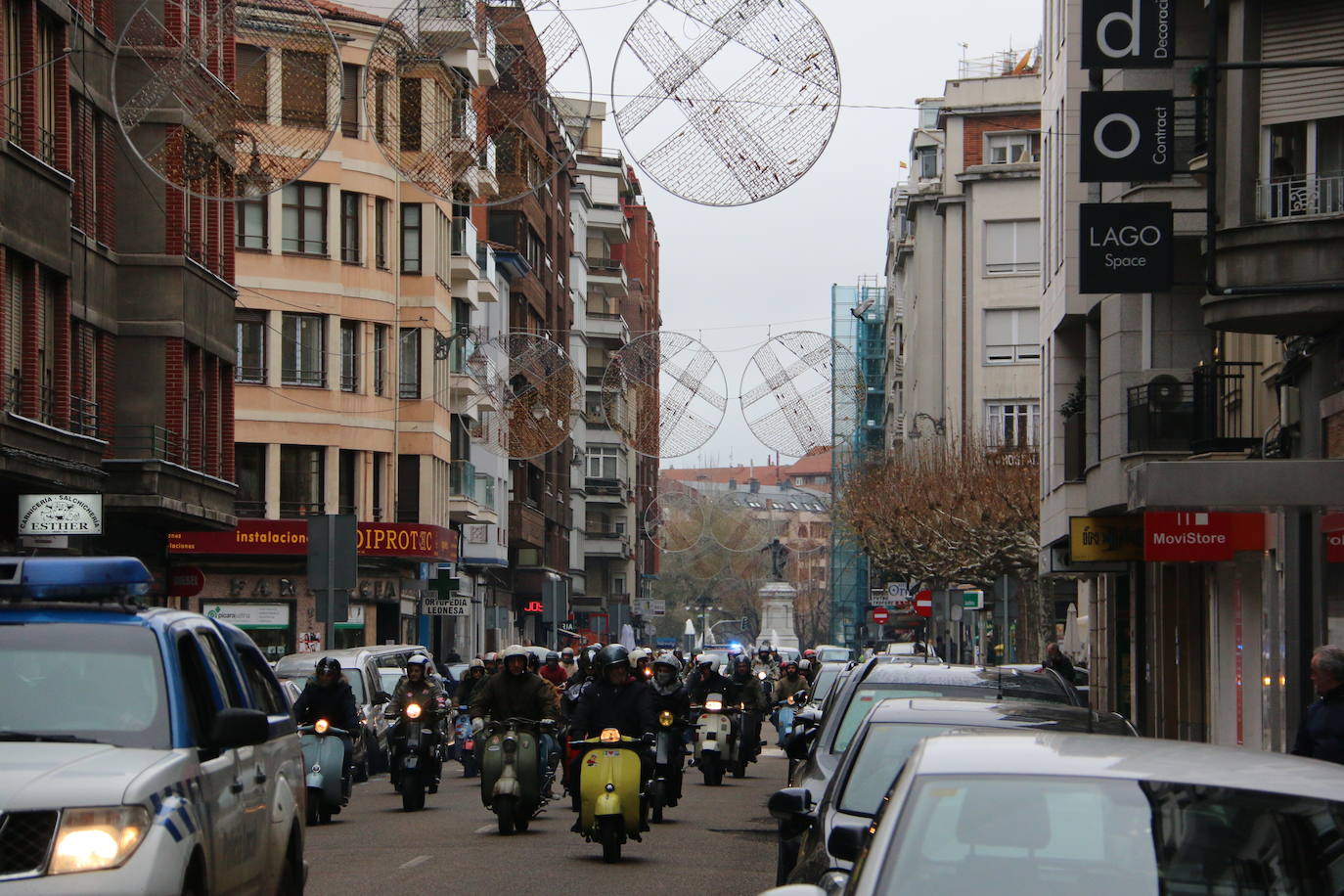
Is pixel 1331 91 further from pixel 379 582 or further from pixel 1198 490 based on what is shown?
pixel 379 582

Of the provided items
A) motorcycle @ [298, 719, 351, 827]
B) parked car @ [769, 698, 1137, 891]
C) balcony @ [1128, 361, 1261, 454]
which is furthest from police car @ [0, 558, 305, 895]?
balcony @ [1128, 361, 1261, 454]

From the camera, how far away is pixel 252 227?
176ft

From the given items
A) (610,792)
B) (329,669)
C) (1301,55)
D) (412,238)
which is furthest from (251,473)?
(610,792)

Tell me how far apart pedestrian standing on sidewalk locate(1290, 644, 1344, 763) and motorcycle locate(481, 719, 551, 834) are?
25.2 ft

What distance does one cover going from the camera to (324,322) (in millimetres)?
54625

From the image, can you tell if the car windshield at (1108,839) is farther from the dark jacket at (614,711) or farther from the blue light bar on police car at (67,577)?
the dark jacket at (614,711)

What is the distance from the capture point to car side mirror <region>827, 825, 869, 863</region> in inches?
305

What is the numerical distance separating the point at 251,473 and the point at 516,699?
34.8 metres

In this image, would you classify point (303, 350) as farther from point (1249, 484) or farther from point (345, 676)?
point (1249, 484)

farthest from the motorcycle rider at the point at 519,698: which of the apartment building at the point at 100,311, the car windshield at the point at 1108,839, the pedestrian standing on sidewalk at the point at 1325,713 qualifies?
the car windshield at the point at 1108,839

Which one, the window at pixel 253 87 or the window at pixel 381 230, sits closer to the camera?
the window at pixel 253 87

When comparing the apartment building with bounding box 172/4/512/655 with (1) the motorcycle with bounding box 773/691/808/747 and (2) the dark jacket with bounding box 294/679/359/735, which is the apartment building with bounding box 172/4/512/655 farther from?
(2) the dark jacket with bounding box 294/679/359/735

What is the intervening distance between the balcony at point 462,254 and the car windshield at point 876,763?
51.1 metres

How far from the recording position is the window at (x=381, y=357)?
Answer: 56.2 metres
